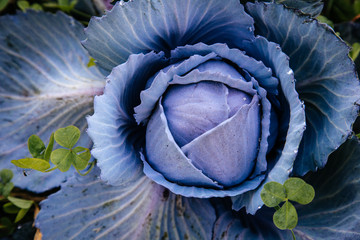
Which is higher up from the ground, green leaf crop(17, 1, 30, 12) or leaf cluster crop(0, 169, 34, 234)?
green leaf crop(17, 1, 30, 12)

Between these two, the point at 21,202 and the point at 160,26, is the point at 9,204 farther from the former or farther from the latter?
the point at 160,26

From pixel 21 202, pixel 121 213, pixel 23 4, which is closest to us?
pixel 121 213

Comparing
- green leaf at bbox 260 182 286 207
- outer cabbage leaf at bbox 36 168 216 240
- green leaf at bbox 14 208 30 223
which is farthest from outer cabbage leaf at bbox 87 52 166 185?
green leaf at bbox 14 208 30 223

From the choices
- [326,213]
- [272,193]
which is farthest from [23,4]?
[326,213]

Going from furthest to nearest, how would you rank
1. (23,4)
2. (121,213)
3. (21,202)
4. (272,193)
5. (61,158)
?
(23,4)
(21,202)
(121,213)
(61,158)
(272,193)

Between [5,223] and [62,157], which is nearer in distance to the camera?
[62,157]

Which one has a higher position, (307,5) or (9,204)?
(307,5)

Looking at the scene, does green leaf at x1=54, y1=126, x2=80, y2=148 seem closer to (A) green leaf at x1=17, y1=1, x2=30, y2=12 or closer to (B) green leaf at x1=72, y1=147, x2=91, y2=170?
(B) green leaf at x1=72, y1=147, x2=91, y2=170
